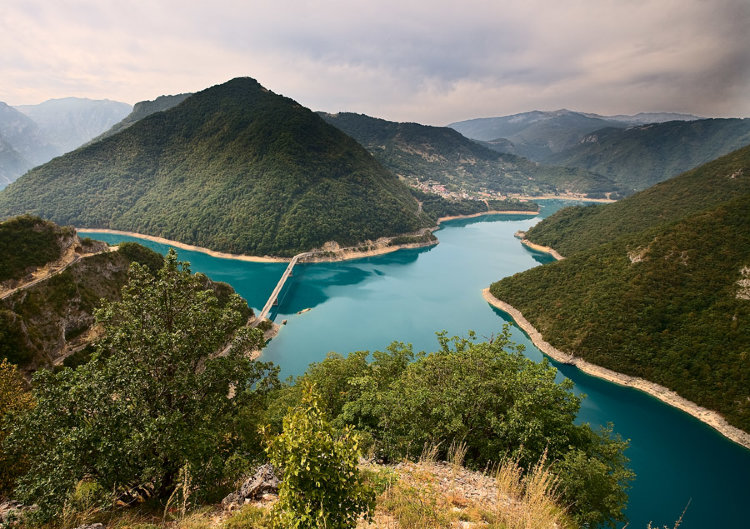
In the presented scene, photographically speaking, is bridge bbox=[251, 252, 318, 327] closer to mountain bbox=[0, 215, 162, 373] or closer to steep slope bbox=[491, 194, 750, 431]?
mountain bbox=[0, 215, 162, 373]

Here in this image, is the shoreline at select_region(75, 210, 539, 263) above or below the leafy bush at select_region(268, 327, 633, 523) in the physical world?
above

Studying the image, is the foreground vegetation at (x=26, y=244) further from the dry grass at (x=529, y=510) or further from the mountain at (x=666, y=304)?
the mountain at (x=666, y=304)

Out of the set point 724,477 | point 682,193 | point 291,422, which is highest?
point 682,193

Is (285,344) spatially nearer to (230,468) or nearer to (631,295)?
(230,468)

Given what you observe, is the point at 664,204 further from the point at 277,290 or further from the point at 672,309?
the point at 277,290

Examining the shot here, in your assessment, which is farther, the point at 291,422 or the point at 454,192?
the point at 454,192

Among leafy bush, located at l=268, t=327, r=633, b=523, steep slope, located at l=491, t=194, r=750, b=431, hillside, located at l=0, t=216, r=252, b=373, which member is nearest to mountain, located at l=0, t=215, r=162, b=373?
hillside, located at l=0, t=216, r=252, b=373

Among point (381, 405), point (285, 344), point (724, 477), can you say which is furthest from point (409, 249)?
point (381, 405)

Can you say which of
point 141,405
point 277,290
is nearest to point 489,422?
point 141,405
